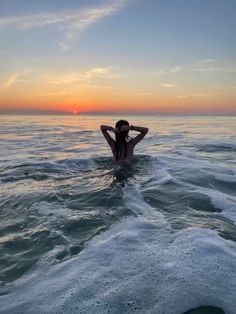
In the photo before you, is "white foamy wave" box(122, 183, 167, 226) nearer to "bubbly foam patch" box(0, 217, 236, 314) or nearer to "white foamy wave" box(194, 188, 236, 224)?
"bubbly foam patch" box(0, 217, 236, 314)

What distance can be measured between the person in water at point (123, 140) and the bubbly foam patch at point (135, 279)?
4.21 meters

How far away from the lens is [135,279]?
11.7 ft

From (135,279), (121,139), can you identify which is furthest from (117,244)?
(121,139)

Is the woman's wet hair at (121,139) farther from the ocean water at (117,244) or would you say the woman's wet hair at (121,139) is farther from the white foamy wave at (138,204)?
the white foamy wave at (138,204)

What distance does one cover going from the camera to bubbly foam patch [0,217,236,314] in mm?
3215

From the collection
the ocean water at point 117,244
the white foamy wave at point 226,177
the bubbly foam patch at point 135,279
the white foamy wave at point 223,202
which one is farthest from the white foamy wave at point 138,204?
the white foamy wave at point 226,177

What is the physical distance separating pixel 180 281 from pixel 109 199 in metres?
3.04

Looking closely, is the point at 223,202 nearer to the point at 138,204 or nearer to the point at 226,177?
the point at 138,204

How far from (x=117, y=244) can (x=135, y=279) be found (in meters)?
0.86

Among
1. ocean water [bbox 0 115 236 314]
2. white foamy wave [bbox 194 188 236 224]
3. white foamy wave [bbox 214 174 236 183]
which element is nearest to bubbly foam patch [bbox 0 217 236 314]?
ocean water [bbox 0 115 236 314]

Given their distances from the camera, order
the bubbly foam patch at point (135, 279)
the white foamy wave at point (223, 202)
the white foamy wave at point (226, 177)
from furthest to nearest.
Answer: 1. the white foamy wave at point (226, 177)
2. the white foamy wave at point (223, 202)
3. the bubbly foam patch at point (135, 279)

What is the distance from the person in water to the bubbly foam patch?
13.8 feet

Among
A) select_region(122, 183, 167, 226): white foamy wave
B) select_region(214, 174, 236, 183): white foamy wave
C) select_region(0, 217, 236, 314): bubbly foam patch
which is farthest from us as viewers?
select_region(214, 174, 236, 183): white foamy wave

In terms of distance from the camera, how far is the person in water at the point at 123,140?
8.38 metres
